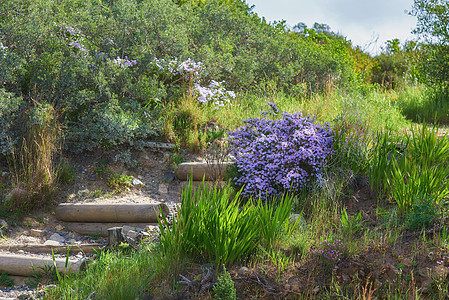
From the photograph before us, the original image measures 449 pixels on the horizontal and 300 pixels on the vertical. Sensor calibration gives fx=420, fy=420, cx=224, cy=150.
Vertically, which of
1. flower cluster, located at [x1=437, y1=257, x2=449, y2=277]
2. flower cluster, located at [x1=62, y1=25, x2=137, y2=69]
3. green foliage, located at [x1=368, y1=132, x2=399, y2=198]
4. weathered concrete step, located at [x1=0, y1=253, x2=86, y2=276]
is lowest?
weathered concrete step, located at [x1=0, y1=253, x2=86, y2=276]

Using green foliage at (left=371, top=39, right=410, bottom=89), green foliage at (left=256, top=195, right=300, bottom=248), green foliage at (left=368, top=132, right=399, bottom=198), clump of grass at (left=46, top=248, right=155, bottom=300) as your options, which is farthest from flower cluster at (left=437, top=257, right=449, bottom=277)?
green foliage at (left=371, top=39, right=410, bottom=89)

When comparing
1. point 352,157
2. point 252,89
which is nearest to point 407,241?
point 352,157

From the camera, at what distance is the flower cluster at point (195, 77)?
7.40m

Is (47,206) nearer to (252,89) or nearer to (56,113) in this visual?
(56,113)

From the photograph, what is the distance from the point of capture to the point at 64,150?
6.65 meters

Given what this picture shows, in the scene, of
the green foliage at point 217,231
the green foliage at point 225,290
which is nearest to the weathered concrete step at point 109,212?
the green foliage at point 217,231

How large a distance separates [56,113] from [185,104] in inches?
82.3

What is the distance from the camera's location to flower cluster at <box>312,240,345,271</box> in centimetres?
339

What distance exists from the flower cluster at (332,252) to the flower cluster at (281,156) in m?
1.45

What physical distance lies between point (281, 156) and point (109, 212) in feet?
7.51

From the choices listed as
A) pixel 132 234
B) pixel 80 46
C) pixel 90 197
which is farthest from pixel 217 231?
pixel 80 46

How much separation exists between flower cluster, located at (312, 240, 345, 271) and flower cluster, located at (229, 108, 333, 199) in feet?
4.75

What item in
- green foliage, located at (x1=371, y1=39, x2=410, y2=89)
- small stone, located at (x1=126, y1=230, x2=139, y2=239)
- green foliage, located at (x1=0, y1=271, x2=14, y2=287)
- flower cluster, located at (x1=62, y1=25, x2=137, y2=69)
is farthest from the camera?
green foliage, located at (x1=371, y1=39, x2=410, y2=89)

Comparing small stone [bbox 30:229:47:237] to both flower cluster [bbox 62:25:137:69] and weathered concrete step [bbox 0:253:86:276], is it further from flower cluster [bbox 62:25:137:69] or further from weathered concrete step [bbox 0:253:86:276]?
flower cluster [bbox 62:25:137:69]
